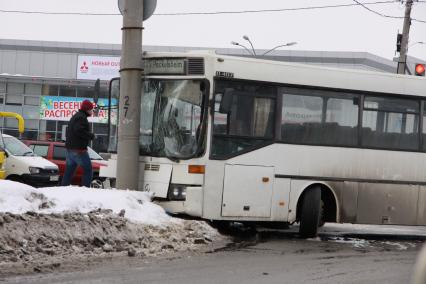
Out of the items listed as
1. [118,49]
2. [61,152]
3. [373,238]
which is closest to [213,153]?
[373,238]

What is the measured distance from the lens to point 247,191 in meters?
11.6

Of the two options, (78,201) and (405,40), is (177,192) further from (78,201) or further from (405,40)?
(405,40)

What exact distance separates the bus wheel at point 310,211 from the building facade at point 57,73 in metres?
36.9

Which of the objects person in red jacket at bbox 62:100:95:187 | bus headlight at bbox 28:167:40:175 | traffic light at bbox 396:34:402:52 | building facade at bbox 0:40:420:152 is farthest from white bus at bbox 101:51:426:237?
building facade at bbox 0:40:420:152

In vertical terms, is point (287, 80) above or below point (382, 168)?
above

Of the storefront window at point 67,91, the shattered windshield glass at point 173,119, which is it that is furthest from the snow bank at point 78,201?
the storefront window at point 67,91

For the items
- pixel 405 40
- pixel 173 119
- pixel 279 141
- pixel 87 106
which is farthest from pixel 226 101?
pixel 405 40

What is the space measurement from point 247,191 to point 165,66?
2.48 metres

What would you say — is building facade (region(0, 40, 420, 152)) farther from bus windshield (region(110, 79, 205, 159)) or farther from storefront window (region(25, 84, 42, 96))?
bus windshield (region(110, 79, 205, 159))

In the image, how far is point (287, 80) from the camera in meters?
12.0

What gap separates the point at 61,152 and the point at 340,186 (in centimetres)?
1167

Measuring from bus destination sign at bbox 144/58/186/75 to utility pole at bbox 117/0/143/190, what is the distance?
16 centimetres

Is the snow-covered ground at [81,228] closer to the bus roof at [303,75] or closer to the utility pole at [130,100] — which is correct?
the utility pole at [130,100]

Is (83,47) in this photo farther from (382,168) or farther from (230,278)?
(230,278)
